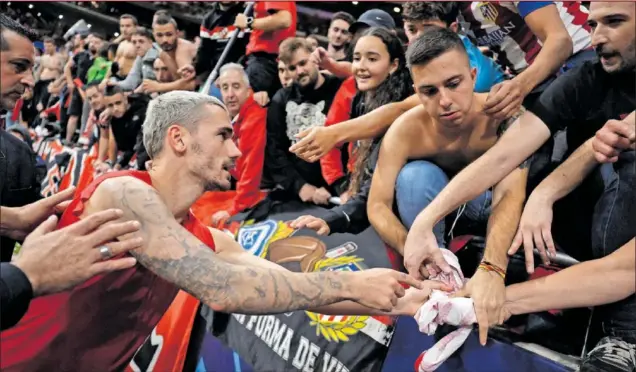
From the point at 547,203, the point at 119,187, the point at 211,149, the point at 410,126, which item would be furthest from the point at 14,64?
the point at 547,203

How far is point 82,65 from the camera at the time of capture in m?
7.21

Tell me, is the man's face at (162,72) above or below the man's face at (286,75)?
below

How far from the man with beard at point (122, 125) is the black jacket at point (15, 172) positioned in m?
2.61

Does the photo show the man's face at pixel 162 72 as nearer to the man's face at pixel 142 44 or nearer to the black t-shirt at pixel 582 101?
the man's face at pixel 142 44

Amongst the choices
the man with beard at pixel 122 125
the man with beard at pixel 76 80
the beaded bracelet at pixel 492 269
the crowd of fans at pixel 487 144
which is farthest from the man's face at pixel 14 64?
the man with beard at pixel 76 80

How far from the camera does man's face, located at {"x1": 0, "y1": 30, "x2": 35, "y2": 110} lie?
164cm

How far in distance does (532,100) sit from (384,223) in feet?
2.15

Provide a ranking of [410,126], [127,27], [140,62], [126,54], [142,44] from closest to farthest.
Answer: [410,126]
[140,62]
[142,44]
[126,54]
[127,27]

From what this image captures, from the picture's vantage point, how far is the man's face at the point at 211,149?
71.1 inches

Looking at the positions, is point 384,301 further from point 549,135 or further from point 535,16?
point 535,16

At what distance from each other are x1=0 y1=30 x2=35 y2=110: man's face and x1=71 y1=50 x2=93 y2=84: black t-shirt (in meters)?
5.47

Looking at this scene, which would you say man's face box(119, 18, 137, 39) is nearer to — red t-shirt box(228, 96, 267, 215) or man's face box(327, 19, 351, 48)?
man's face box(327, 19, 351, 48)

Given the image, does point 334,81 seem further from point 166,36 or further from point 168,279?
point 166,36

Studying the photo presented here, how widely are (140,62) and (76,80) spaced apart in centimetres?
172
